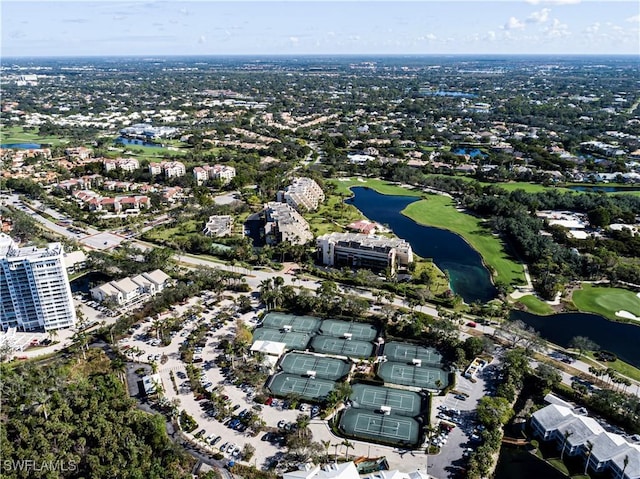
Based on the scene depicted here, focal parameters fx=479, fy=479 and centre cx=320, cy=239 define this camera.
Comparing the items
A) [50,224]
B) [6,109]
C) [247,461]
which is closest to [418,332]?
[247,461]

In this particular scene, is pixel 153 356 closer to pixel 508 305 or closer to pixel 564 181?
pixel 508 305

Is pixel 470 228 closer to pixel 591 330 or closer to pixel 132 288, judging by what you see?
pixel 591 330

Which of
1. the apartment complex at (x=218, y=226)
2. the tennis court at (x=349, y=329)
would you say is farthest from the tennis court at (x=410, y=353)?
the apartment complex at (x=218, y=226)

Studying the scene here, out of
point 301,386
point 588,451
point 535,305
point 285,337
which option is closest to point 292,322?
point 285,337

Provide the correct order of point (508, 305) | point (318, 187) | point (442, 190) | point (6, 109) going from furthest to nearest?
1. point (6, 109)
2. point (442, 190)
3. point (318, 187)
4. point (508, 305)

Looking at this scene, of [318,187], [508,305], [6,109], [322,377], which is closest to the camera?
[322,377]

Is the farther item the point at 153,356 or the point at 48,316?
the point at 48,316

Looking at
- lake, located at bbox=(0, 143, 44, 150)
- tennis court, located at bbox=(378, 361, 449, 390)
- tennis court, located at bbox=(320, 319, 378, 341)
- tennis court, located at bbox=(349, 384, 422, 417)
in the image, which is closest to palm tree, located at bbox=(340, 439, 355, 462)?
tennis court, located at bbox=(349, 384, 422, 417)
